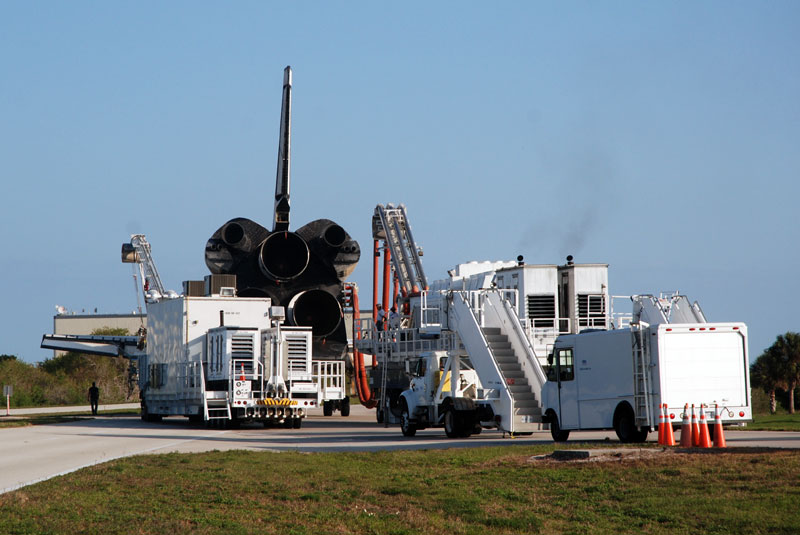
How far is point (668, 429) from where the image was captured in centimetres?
2069

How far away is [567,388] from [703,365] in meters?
3.47

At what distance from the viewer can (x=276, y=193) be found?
51719 mm

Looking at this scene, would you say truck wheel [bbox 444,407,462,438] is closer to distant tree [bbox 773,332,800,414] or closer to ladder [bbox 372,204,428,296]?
ladder [bbox 372,204,428,296]

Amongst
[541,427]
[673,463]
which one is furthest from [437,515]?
[541,427]

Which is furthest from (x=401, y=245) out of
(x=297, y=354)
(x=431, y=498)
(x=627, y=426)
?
(x=431, y=498)

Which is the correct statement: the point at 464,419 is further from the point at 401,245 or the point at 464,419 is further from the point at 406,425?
the point at 401,245

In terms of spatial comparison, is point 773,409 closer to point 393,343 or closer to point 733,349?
point 393,343

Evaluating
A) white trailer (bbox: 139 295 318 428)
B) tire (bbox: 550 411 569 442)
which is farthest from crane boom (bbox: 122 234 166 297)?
tire (bbox: 550 411 569 442)

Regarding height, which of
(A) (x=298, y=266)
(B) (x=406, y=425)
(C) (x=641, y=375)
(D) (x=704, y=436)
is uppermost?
(A) (x=298, y=266)

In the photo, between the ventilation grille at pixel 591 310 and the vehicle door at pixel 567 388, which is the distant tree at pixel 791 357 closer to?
the ventilation grille at pixel 591 310

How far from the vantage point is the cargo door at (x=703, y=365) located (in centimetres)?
2139

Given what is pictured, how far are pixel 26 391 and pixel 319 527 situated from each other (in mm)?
68558

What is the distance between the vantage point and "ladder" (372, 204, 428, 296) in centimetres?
4481

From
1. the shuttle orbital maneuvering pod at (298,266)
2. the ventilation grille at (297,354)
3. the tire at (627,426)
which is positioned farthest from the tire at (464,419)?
the shuttle orbital maneuvering pod at (298,266)
